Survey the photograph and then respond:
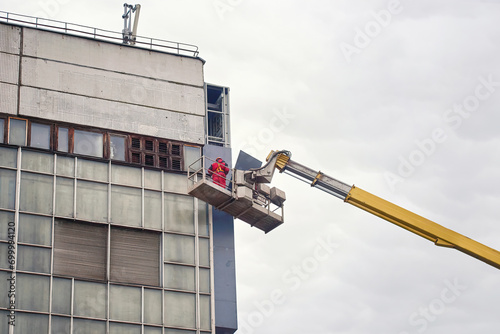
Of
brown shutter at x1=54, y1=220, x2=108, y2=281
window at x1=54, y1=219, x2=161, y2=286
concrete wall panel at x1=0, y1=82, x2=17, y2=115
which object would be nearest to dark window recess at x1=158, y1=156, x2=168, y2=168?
window at x1=54, y1=219, x2=161, y2=286

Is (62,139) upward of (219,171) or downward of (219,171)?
upward

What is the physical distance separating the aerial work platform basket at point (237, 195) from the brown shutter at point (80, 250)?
17.6 feet

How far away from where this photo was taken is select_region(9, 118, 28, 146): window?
4556 cm

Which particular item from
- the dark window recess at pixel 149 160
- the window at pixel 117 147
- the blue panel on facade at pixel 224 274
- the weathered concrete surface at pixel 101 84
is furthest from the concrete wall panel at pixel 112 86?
the blue panel on facade at pixel 224 274

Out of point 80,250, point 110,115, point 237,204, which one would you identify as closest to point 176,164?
point 237,204

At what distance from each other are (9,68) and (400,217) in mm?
23174

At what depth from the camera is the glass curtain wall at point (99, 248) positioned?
4297cm

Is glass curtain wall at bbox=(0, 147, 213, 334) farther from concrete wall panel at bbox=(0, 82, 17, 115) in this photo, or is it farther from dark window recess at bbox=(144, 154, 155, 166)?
concrete wall panel at bbox=(0, 82, 17, 115)

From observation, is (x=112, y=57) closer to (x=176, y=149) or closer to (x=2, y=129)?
(x=176, y=149)

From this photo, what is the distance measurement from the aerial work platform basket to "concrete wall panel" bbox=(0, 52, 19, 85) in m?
10.0

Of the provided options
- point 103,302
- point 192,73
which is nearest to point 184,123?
point 192,73

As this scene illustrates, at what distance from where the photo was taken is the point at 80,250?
1763 inches

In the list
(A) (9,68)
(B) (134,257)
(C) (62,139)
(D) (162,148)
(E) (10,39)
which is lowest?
(B) (134,257)

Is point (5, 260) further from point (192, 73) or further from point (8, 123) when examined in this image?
point (192, 73)
